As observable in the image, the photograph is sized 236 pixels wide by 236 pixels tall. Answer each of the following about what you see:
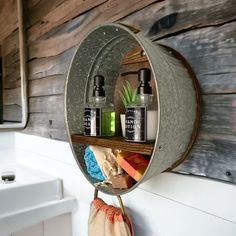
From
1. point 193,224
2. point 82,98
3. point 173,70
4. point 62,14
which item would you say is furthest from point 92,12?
point 193,224

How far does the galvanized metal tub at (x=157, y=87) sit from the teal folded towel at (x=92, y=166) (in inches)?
0.7

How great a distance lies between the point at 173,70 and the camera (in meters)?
0.74

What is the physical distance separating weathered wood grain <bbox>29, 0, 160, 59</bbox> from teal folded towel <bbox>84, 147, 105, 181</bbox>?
55 centimetres

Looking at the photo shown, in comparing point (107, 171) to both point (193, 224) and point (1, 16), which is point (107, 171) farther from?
point (1, 16)

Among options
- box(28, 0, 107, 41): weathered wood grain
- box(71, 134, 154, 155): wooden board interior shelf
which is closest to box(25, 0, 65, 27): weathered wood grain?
box(28, 0, 107, 41): weathered wood grain

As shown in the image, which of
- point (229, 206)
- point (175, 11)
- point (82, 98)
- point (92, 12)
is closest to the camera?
point (229, 206)

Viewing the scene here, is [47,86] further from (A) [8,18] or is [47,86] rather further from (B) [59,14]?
(A) [8,18]

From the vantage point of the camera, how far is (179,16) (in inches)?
33.5

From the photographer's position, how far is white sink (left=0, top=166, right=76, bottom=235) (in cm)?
118

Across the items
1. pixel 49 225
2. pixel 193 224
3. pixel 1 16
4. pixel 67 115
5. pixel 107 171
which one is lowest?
pixel 49 225

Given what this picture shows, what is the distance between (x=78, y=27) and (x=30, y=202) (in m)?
0.87

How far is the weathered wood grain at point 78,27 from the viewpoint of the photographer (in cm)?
104

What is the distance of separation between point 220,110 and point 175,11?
1.15ft

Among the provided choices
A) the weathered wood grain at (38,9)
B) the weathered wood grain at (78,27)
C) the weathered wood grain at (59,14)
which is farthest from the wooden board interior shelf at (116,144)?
the weathered wood grain at (38,9)
